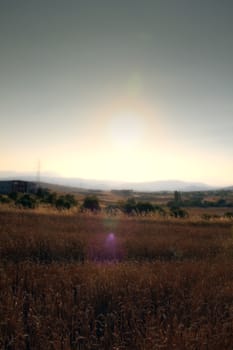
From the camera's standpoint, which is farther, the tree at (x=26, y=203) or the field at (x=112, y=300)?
the tree at (x=26, y=203)

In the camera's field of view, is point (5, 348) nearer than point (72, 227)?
Yes

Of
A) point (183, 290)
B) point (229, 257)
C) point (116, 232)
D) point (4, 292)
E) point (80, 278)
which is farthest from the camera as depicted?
point (116, 232)

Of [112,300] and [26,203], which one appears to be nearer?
[112,300]

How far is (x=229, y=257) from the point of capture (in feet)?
23.8

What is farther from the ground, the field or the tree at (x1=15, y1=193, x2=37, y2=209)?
the field

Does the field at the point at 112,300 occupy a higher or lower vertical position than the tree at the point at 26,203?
higher

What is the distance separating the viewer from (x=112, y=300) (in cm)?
419

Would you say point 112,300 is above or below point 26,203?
above

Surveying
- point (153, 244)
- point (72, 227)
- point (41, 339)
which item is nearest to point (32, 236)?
point (72, 227)

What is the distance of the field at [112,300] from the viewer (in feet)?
10.4

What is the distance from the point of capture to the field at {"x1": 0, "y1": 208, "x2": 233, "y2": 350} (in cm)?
A: 318

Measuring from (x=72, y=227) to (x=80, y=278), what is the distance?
568 centimetres

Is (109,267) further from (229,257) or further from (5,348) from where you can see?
(229,257)

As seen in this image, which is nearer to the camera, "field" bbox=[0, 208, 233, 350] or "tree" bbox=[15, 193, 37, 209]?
"field" bbox=[0, 208, 233, 350]
